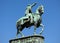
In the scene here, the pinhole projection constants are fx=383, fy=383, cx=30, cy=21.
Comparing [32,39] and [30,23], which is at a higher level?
[30,23]

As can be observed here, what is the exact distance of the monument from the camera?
27672 millimetres

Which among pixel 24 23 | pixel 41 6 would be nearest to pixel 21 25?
pixel 24 23

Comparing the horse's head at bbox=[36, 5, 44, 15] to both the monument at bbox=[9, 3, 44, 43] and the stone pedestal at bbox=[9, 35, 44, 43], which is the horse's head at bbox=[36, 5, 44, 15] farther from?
the stone pedestal at bbox=[9, 35, 44, 43]

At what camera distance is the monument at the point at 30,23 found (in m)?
27.7

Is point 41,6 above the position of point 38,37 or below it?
above

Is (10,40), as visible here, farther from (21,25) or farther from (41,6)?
(41,6)

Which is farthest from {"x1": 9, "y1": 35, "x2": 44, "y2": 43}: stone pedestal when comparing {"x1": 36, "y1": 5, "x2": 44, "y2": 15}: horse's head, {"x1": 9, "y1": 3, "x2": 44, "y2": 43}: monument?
{"x1": 36, "y1": 5, "x2": 44, "y2": 15}: horse's head

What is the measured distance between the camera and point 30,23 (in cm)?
2848

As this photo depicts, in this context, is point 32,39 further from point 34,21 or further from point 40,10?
point 40,10

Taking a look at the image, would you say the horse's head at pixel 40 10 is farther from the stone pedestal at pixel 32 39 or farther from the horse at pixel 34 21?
the stone pedestal at pixel 32 39

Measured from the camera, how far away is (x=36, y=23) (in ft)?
92.6

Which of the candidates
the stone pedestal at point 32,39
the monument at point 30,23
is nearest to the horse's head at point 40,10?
the monument at point 30,23

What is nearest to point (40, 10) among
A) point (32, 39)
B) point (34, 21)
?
point (34, 21)

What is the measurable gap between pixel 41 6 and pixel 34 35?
2.37 metres
